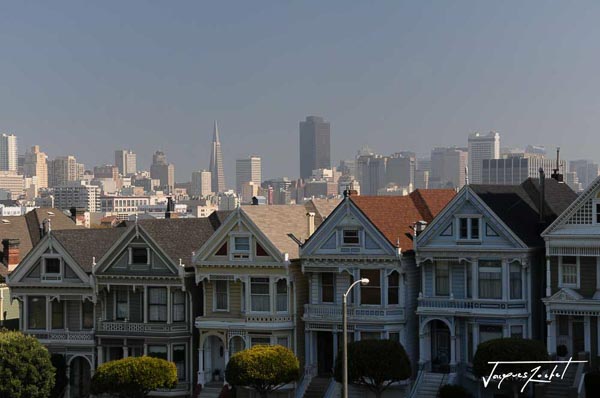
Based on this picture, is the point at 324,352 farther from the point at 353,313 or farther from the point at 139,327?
the point at 139,327

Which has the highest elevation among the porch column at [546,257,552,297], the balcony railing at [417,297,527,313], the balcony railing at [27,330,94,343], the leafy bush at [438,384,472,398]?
the porch column at [546,257,552,297]

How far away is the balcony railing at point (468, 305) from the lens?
5128 centimetres

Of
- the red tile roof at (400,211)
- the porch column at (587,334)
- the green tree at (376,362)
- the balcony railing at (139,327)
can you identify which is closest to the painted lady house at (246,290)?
the balcony railing at (139,327)

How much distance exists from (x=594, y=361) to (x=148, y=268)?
63.2 feet

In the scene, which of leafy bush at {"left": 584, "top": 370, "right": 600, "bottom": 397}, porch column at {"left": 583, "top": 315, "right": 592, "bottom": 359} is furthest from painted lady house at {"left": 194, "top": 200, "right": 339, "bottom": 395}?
leafy bush at {"left": 584, "top": 370, "right": 600, "bottom": 397}

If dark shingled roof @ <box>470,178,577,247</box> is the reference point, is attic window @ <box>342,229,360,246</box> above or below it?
below

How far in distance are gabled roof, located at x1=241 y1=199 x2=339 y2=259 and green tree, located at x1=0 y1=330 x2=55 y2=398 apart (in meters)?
10.6

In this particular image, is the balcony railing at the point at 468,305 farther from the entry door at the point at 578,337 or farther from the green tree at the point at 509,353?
the green tree at the point at 509,353

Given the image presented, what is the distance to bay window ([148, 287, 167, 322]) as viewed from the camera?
58.1 meters

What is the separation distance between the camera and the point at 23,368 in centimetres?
5669

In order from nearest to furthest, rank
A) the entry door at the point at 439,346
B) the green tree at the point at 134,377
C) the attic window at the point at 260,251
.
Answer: the entry door at the point at 439,346 < the green tree at the point at 134,377 < the attic window at the point at 260,251

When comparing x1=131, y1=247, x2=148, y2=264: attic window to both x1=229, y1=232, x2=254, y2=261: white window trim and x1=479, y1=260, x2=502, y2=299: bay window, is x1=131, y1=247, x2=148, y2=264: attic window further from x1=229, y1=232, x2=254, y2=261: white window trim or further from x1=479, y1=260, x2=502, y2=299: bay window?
x1=479, y1=260, x2=502, y2=299: bay window

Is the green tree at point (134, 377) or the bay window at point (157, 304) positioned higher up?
the bay window at point (157, 304)

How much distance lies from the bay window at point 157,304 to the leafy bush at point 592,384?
61.2 ft
